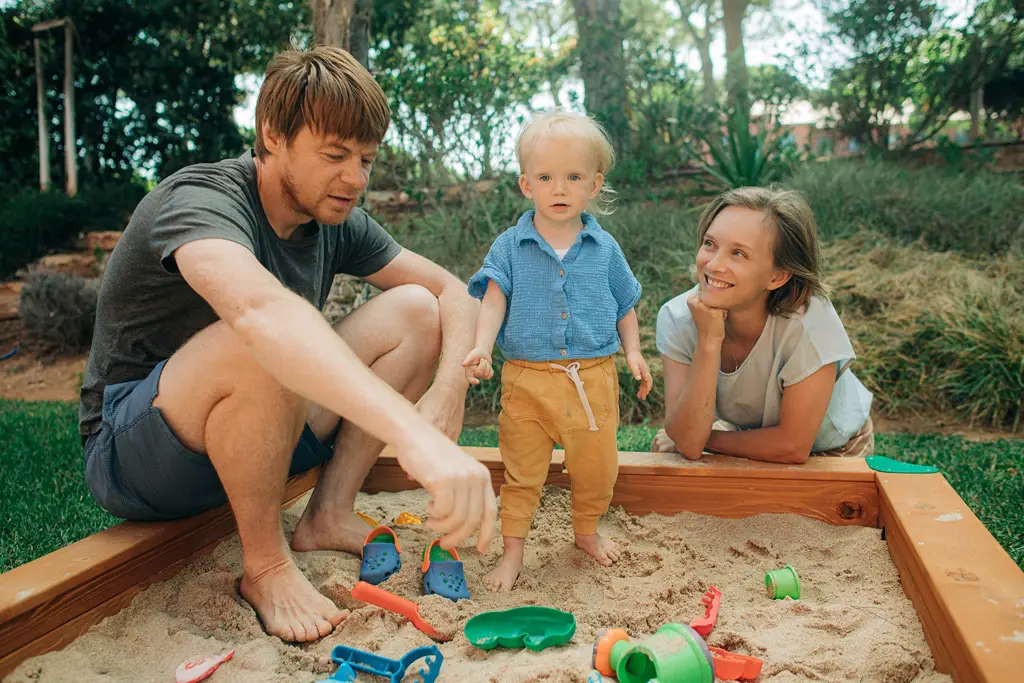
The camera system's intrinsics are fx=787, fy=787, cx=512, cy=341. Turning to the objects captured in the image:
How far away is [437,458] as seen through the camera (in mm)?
1155

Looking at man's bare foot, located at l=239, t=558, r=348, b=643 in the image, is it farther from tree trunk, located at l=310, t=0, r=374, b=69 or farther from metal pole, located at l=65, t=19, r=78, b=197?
metal pole, located at l=65, t=19, r=78, b=197

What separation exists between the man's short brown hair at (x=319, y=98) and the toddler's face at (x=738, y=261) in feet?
3.11

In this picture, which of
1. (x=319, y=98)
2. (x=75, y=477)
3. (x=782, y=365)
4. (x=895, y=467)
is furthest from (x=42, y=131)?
(x=895, y=467)

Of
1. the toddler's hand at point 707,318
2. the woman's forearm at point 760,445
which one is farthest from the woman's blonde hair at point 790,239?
the woman's forearm at point 760,445

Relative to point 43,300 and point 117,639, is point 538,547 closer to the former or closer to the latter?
point 117,639

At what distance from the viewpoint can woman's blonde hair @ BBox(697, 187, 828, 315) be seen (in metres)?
2.13

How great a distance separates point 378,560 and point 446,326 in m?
0.66

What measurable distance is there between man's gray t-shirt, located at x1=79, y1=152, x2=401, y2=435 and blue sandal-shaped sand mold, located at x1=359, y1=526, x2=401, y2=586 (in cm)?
64

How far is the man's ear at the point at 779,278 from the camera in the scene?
7.06 ft

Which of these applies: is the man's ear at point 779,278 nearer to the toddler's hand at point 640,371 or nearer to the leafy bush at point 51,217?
the toddler's hand at point 640,371

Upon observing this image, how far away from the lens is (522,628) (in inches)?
64.6

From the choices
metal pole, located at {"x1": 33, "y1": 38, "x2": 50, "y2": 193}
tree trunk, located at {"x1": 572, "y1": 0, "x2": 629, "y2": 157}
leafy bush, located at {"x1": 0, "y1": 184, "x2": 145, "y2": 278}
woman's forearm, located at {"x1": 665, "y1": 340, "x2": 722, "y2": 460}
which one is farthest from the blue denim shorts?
metal pole, located at {"x1": 33, "y1": 38, "x2": 50, "y2": 193}

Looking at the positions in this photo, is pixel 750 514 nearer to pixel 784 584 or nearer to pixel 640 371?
pixel 784 584

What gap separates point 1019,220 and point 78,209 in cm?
806
